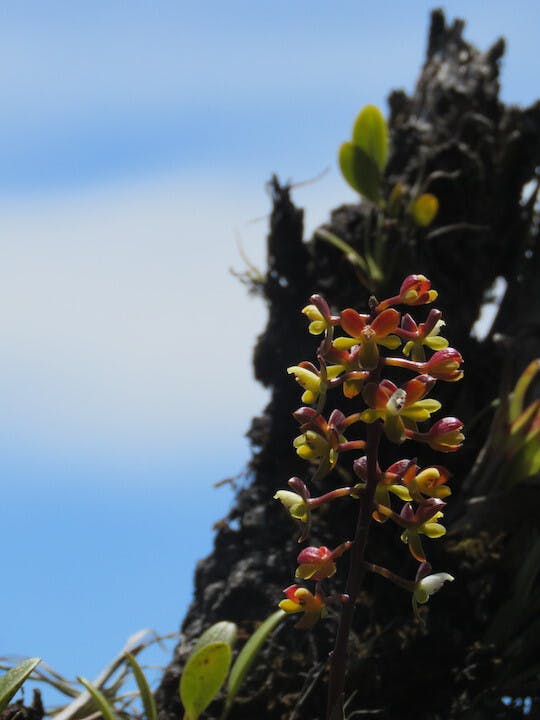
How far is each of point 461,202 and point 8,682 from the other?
2056 millimetres

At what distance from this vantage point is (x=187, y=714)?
1467 mm

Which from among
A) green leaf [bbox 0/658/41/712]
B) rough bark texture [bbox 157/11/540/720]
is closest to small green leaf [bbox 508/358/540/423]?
rough bark texture [bbox 157/11/540/720]

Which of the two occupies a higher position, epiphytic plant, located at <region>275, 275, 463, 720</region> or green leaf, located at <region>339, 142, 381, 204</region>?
green leaf, located at <region>339, 142, 381, 204</region>

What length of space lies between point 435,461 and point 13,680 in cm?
122

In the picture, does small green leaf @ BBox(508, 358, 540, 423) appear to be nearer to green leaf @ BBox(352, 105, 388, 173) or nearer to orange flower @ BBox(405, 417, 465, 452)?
green leaf @ BBox(352, 105, 388, 173)

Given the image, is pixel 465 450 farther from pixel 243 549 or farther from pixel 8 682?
pixel 8 682

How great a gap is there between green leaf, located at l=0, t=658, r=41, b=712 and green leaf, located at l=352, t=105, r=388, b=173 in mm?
1858

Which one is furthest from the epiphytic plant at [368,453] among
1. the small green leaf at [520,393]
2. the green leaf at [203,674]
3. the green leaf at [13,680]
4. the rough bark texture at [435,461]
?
the small green leaf at [520,393]

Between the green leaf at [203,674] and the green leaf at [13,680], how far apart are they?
258 millimetres

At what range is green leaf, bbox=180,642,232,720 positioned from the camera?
137cm

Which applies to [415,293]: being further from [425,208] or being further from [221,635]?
[425,208]

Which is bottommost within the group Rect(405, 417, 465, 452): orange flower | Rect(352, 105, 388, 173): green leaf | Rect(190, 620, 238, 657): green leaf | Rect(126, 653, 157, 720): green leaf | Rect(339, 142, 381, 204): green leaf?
Rect(126, 653, 157, 720): green leaf

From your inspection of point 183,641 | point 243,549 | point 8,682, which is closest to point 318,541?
point 243,549

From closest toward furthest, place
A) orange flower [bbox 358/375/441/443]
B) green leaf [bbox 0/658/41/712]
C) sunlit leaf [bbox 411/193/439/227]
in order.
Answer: orange flower [bbox 358/375/441/443] → green leaf [bbox 0/658/41/712] → sunlit leaf [bbox 411/193/439/227]
